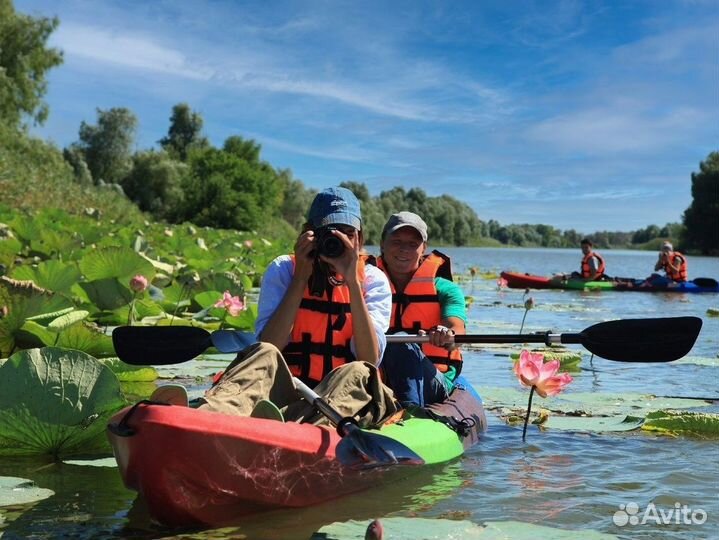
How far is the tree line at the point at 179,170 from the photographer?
26.4m

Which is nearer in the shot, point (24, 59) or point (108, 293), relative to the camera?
point (108, 293)

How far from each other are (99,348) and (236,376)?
172cm

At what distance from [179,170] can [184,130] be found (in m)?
21.6

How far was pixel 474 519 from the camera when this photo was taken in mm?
2561

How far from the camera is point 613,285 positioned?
636 inches

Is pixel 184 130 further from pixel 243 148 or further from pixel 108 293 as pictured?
pixel 108 293

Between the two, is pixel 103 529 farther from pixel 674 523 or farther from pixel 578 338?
pixel 578 338

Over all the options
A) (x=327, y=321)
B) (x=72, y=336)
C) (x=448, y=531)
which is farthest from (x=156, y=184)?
(x=448, y=531)

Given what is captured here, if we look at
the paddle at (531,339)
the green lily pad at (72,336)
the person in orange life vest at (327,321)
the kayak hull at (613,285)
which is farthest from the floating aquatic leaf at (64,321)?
the kayak hull at (613,285)

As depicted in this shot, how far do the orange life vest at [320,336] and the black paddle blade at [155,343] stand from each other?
403mm

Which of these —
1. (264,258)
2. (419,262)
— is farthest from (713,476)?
(264,258)

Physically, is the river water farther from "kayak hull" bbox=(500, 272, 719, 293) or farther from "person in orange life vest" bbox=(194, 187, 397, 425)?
"kayak hull" bbox=(500, 272, 719, 293)

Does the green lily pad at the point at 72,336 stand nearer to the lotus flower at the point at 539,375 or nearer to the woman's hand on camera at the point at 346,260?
the woman's hand on camera at the point at 346,260

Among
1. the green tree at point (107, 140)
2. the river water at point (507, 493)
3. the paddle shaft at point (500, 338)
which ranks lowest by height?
the river water at point (507, 493)
